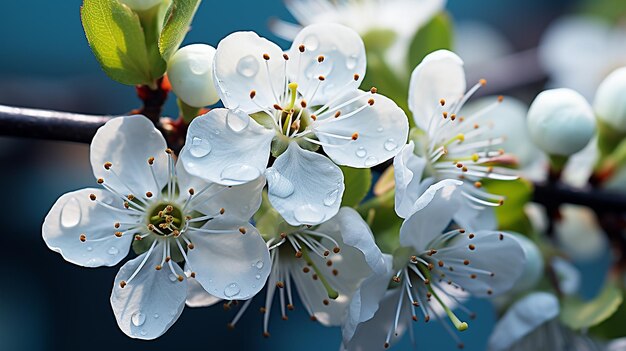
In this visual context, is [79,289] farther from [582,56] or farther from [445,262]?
[445,262]

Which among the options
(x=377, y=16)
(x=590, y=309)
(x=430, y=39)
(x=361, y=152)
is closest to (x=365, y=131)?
(x=361, y=152)

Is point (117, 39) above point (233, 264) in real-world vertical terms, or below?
above

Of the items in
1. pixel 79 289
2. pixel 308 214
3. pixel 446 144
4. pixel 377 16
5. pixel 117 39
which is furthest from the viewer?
pixel 79 289

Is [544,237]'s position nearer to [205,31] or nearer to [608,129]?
[608,129]

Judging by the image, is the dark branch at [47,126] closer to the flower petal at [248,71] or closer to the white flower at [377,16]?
the flower petal at [248,71]

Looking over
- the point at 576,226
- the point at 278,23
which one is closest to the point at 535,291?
the point at 576,226

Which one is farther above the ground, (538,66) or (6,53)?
(538,66)

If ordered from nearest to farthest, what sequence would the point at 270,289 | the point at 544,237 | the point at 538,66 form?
the point at 270,289 < the point at 544,237 < the point at 538,66
